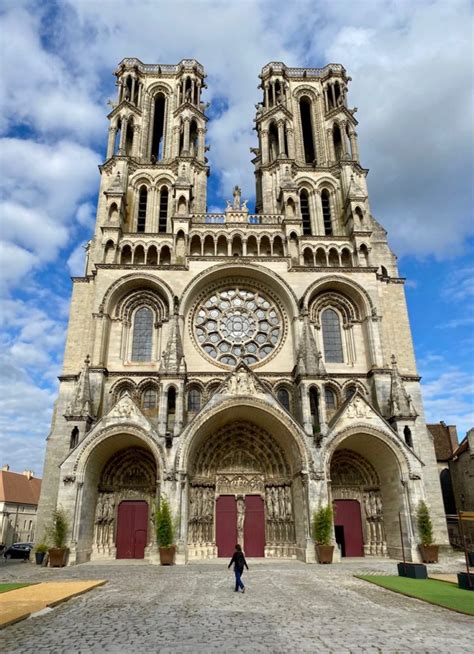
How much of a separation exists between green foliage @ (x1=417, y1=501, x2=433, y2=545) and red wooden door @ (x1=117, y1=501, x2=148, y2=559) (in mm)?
12038

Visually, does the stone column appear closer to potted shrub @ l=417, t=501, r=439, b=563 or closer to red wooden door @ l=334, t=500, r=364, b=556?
red wooden door @ l=334, t=500, r=364, b=556

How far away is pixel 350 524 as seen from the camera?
21.9m

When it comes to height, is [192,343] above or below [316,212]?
below

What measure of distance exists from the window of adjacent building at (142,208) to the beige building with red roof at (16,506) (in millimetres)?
35239

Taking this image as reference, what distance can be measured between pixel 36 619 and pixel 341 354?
19227 millimetres

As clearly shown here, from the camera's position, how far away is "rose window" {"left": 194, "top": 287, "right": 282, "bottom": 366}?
2461 cm

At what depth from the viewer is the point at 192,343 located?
79.8 feet

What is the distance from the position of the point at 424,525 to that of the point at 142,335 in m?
16.0

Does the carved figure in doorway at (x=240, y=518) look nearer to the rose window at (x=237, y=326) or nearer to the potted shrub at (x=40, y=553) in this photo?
the rose window at (x=237, y=326)

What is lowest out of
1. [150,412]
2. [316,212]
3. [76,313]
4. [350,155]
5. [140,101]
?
[150,412]

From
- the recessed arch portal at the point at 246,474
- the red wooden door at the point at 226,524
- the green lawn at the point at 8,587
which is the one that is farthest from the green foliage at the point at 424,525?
the green lawn at the point at 8,587

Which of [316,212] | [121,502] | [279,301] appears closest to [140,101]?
[316,212]

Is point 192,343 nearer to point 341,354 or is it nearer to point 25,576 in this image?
point 341,354

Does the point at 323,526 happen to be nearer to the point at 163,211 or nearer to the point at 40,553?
the point at 40,553
